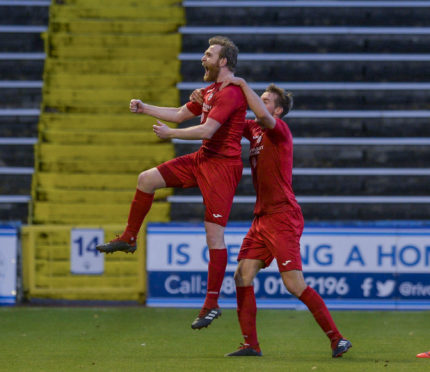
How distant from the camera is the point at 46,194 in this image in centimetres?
1370

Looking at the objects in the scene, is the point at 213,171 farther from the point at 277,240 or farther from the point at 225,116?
the point at 277,240

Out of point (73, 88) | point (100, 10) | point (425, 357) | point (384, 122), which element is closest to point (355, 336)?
point (425, 357)

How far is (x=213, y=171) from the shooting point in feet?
22.1

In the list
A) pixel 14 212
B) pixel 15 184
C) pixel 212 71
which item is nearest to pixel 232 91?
pixel 212 71

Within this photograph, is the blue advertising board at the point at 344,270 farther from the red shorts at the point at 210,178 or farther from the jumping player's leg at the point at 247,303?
the red shorts at the point at 210,178

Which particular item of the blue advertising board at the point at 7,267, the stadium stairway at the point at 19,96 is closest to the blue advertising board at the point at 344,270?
the blue advertising board at the point at 7,267

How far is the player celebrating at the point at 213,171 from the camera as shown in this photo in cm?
665

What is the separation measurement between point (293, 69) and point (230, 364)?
8943 millimetres

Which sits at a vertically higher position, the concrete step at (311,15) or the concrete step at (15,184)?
→ the concrete step at (311,15)

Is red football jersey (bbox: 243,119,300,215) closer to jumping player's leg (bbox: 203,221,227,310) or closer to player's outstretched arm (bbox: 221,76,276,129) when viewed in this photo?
player's outstretched arm (bbox: 221,76,276,129)

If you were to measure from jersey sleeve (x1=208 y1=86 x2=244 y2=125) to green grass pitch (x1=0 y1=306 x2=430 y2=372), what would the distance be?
1.67 metres

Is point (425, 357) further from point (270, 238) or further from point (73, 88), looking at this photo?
point (73, 88)

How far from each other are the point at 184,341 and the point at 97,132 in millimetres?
6679

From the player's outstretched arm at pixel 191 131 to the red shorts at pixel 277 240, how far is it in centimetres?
86
